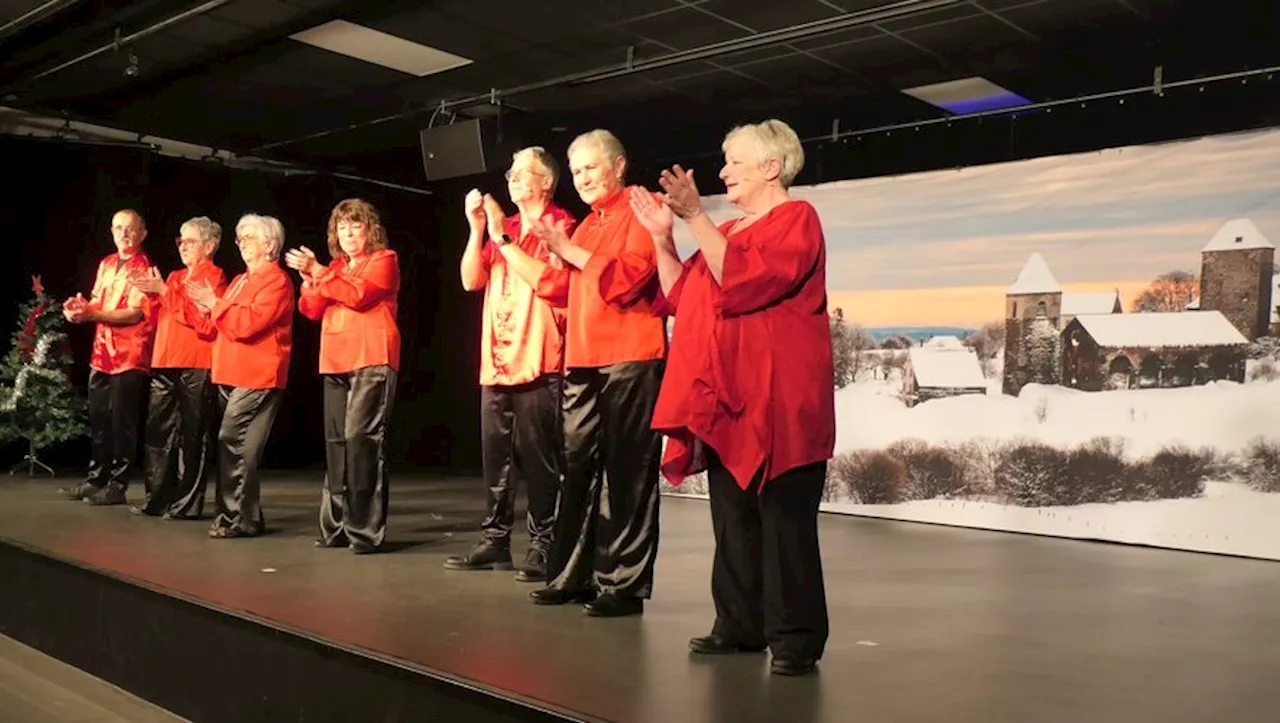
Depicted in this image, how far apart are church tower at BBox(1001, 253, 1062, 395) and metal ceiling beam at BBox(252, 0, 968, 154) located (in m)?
1.77

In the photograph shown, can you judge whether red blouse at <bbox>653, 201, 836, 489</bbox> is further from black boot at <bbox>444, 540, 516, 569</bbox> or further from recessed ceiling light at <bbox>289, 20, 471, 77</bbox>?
recessed ceiling light at <bbox>289, 20, 471, 77</bbox>

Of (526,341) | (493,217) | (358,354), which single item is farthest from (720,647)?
(358,354)

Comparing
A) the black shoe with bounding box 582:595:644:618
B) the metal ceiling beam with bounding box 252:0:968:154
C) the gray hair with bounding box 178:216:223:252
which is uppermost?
the metal ceiling beam with bounding box 252:0:968:154

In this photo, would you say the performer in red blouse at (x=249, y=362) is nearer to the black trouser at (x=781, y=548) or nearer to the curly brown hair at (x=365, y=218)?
the curly brown hair at (x=365, y=218)

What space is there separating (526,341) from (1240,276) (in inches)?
149

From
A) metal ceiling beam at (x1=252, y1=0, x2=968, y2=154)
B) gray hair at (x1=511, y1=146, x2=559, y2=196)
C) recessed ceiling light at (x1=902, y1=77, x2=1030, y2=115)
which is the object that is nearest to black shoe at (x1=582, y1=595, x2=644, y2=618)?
gray hair at (x1=511, y1=146, x2=559, y2=196)

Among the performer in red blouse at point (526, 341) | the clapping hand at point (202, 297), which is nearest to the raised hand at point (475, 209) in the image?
the performer in red blouse at point (526, 341)

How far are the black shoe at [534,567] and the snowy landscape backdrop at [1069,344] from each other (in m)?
3.42

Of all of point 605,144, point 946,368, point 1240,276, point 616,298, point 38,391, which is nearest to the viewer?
point 616,298

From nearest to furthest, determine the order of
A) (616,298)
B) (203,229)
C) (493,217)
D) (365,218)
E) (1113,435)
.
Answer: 1. (616,298)
2. (493,217)
3. (365,218)
4. (203,229)
5. (1113,435)

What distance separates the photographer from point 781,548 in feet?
7.97

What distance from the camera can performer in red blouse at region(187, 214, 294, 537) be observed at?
440cm

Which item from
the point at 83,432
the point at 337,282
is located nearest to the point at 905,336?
the point at 337,282

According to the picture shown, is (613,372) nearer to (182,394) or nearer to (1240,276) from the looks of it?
(182,394)
